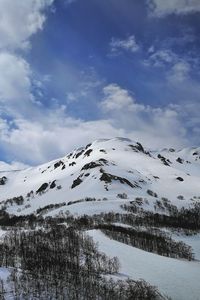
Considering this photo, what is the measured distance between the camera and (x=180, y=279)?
81.6 meters

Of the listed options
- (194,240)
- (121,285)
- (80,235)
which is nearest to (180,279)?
(121,285)

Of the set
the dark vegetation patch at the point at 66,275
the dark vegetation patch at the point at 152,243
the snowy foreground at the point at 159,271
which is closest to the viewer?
the dark vegetation patch at the point at 66,275

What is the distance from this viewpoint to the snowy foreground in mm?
72181

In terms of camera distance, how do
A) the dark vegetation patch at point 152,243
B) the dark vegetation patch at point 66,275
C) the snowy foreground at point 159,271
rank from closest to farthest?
the dark vegetation patch at point 66,275
the snowy foreground at point 159,271
the dark vegetation patch at point 152,243

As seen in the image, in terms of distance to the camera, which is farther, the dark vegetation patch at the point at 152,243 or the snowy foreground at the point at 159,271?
the dark vegetation patch at the point at 152,243

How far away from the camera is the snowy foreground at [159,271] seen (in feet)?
237

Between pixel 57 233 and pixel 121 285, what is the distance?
6988cm

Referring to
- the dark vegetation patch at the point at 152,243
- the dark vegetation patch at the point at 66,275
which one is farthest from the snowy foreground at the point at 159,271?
the dark vegetation patch at the point at 152,243

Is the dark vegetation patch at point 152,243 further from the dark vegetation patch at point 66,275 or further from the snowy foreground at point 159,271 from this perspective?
the dark vegetation patch at point 66,275

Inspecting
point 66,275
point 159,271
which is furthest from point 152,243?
Result: point 66,275

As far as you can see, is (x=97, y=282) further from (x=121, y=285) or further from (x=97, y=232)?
(x=97, y=232)

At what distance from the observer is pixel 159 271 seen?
88.0 meters

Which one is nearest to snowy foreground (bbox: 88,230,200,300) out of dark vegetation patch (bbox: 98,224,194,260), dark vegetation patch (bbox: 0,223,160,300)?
dark vegetation patch (bbox: 0,223,160,300)

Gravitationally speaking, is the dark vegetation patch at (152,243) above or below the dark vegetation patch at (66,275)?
above
